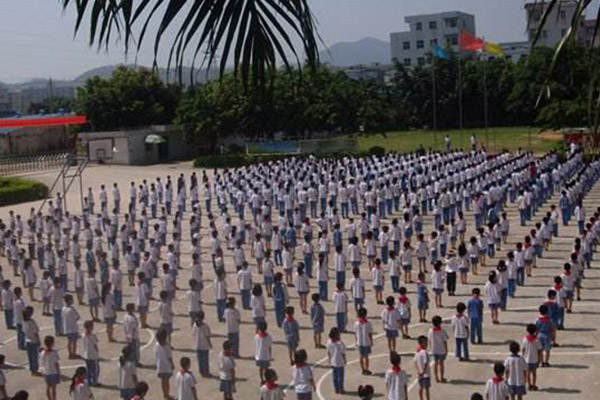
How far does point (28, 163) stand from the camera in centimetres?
3838

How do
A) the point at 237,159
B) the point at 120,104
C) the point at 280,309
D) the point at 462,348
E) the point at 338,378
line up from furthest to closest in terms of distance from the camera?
the point at 120,104 → the point at 237,159 → the point at 280,309 → the point at 462,348 → the point at 338,378

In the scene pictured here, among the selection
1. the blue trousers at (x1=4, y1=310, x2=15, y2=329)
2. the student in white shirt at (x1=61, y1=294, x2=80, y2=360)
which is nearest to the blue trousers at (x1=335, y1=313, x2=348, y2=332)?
the student in white shirt at (x1=61, y1=294, x2=80, y2=360)

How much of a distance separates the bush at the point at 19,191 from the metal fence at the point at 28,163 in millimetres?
5906

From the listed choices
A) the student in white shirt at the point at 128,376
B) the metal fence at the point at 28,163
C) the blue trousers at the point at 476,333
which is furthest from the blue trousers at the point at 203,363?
the metal fence at the point at 28,163

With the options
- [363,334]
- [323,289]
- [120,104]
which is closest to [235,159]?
[120,104]

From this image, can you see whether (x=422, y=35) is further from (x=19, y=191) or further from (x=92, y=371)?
(x=92, y=371)

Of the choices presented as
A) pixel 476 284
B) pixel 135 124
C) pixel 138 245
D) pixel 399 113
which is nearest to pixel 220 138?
pixel 135 124

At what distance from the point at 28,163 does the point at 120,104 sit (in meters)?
8.55

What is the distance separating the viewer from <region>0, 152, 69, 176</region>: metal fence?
37.4m

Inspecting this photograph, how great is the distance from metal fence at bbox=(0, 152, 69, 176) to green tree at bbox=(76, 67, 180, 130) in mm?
5248

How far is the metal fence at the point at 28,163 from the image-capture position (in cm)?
3744

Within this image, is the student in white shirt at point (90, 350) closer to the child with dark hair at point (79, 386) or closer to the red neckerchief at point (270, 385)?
the child with dark hair at point (79, 386)

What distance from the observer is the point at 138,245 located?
17266mm

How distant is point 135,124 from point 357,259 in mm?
32670
